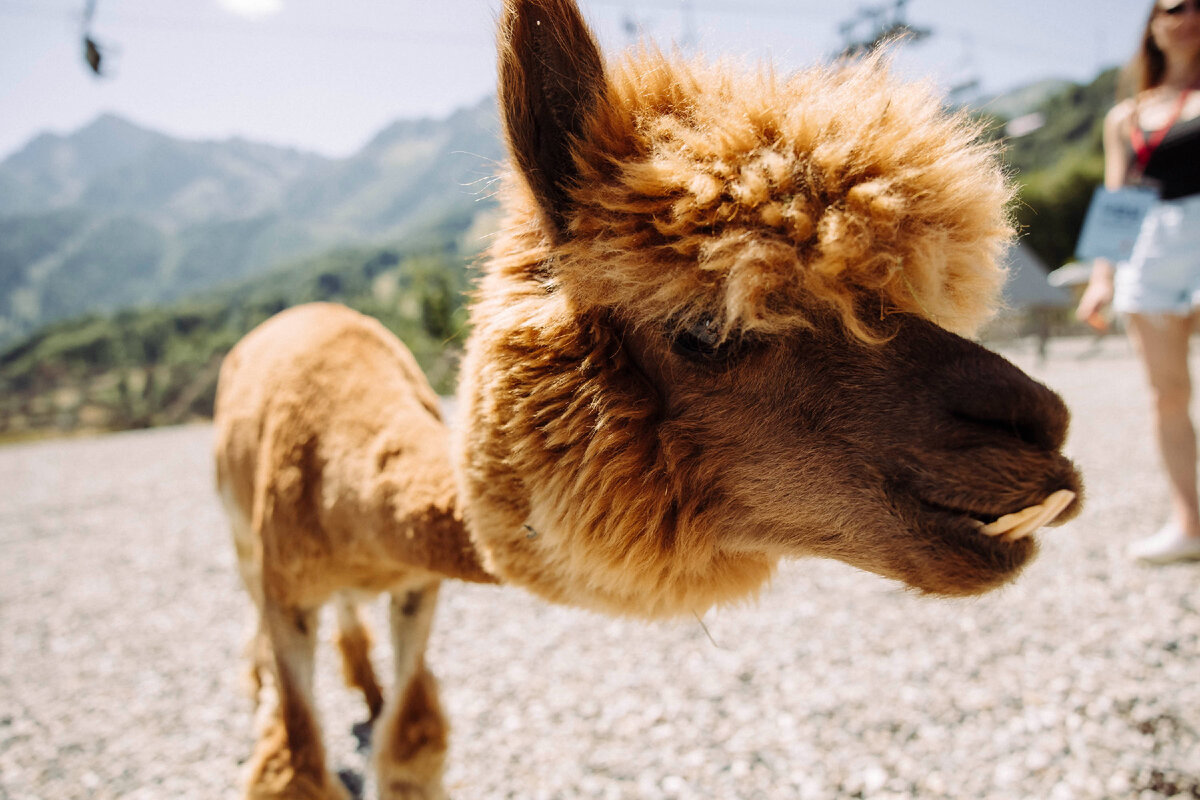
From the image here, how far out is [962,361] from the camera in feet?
3.69

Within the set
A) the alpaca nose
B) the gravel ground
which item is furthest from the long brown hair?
the alpaca nose

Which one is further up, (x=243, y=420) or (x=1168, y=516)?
(x=243, y=420)

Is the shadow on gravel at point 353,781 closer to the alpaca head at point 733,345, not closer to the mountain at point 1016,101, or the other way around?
the alpaca head at point 733,345

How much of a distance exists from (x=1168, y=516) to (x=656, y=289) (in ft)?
20.4

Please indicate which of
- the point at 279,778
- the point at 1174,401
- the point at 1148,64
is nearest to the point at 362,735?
the point at 279,778

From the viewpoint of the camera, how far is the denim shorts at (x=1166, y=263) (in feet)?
9.68

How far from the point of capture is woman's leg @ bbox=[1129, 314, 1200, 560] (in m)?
3.12

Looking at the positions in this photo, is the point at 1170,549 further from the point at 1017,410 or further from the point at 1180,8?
the point at 1017,410

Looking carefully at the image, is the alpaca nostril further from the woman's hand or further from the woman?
the woman's hand

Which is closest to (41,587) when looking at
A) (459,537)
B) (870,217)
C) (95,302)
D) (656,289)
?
(459,537)

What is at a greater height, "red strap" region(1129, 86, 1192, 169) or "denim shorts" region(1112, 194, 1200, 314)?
"red strap" region(1129, 86, 1192, 169)

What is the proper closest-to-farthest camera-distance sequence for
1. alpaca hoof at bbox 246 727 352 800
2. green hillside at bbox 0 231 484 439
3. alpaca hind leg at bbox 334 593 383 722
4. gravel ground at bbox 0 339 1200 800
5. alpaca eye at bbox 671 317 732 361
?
alpaca eye at bbox 671 317 732 361 < alpaca hoof at bbox 246 727 352 800 < gravel ground at bbox 0 339 1200 800 < alpaca hind leg at bbox 334 593 383 722 < green hillside at bbox 0 231 484 439

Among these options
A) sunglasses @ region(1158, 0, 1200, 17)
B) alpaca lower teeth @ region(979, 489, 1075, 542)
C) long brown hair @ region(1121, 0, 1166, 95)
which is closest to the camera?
alpaca lower teeth @ region(979, 489, 1075, 542)

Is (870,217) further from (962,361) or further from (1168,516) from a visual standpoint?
(1168,516)
